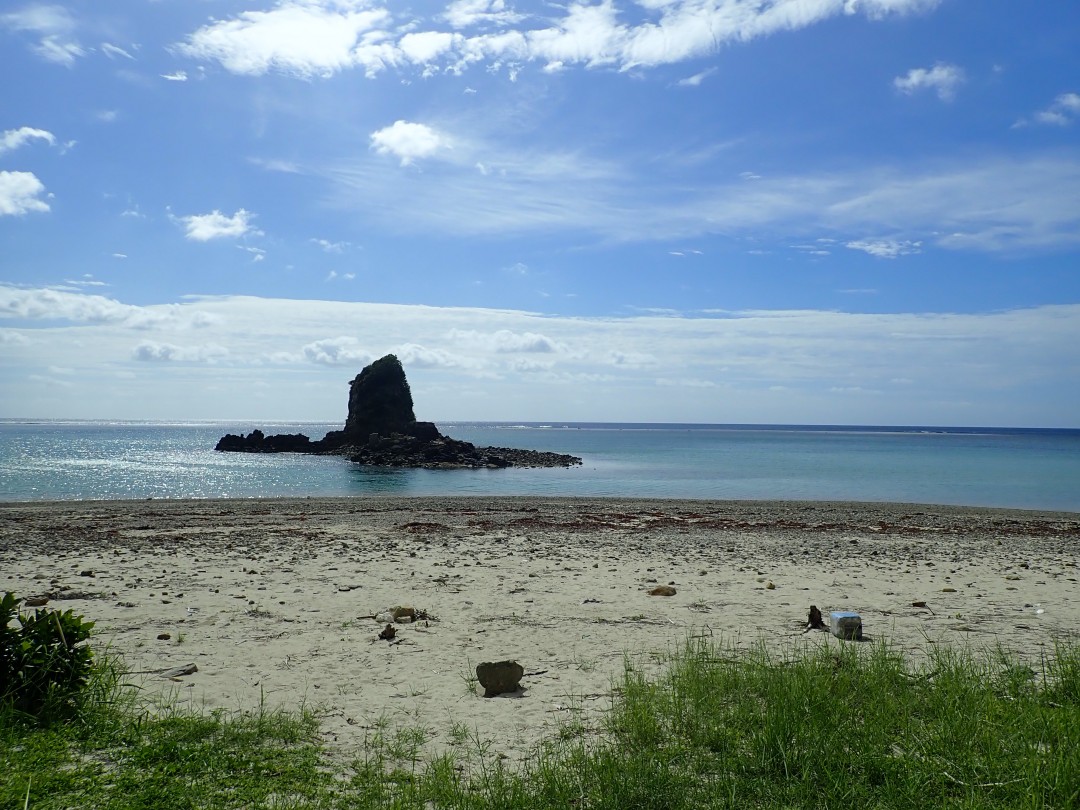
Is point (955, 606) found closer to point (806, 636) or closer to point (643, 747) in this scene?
point (806, 636)

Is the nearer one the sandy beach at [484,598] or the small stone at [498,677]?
the small stone at [498,677]

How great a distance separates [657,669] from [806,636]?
2588 millimetres

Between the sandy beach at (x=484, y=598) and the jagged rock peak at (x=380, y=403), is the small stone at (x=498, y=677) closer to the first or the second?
the sandy beach at (x=484, y=598)

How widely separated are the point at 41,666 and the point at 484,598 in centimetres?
673

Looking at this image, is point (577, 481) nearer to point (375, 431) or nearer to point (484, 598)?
point (484, 598)

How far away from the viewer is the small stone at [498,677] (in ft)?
23.7

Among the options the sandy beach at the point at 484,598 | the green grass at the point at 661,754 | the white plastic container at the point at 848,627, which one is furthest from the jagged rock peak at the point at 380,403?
the green grass at the point at 661,754

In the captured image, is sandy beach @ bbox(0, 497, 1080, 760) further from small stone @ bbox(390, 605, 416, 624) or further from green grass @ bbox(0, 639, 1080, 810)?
green grass @ bbox(0, 639, 1080, 810)

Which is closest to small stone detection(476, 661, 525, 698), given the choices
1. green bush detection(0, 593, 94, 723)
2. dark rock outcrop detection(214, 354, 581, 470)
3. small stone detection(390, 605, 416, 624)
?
small stone detection(390, 605, 416, 624)

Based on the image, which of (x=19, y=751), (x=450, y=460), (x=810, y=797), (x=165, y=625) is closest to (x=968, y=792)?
(x=810, y=797)

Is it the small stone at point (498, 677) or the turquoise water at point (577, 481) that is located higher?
the small stone at point (498, 677)

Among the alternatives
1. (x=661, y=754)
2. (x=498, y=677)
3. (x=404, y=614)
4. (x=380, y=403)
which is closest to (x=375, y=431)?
(x=380, y=403)

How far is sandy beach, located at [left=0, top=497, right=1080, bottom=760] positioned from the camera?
24.4ft

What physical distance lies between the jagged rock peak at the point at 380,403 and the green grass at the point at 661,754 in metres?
93.8
